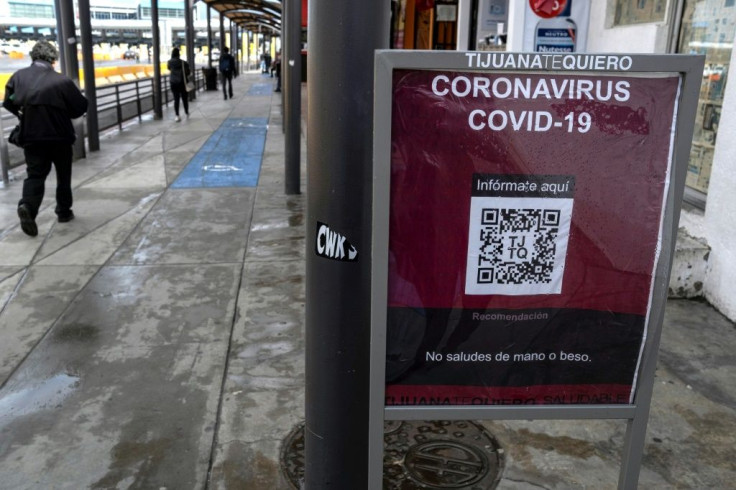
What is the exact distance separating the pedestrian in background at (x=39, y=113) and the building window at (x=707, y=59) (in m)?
6.01

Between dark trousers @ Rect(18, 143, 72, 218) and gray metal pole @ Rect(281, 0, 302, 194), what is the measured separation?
2849mm

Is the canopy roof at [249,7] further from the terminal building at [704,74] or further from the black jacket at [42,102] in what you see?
the terminal building at [704,74]

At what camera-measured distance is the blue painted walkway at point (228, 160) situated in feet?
34.1

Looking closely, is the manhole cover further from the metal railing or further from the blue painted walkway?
the metal railing

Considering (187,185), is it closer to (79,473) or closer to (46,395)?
(46,395)

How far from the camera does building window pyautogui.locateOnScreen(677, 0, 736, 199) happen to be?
5371 mm

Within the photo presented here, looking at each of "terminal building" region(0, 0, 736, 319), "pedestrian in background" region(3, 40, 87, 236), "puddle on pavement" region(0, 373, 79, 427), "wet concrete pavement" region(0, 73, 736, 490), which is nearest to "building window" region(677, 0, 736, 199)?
"terminal building" region(0, 0, 736, 319)

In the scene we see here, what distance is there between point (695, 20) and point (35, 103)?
20.8 feet

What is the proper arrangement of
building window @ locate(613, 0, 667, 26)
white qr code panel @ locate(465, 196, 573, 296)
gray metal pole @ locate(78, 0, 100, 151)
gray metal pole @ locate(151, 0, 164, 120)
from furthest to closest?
gray metal pole @ locate(151, 0, 164, 120)
gray metal pole @ locate(78, 0, 100, 151)
building window @ locate(613, 0, 667, 26)
white qr code panel @ locate(465, 196, 573, 296)

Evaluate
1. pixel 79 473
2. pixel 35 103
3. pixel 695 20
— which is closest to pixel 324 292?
pixel 79 473

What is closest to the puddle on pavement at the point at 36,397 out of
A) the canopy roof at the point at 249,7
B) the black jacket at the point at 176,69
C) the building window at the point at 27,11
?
the black jacket at the point at 176,69

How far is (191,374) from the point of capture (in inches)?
169

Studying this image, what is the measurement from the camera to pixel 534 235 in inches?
88.7

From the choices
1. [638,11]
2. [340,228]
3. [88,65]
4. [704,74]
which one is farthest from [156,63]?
[340,228]
